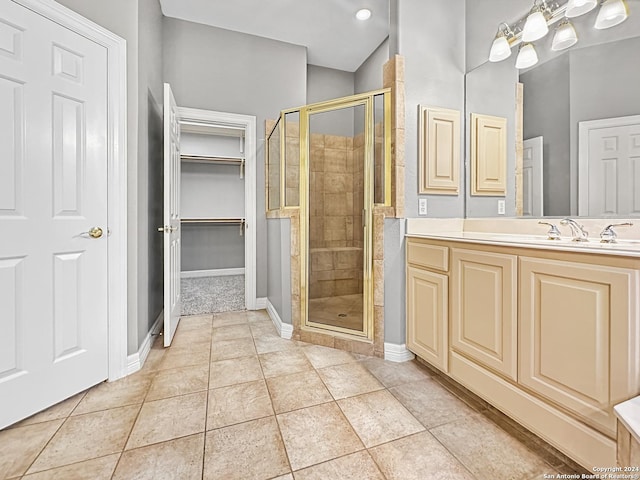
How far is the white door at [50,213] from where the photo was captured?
1402 millimetres

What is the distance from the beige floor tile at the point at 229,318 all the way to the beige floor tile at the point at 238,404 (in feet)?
3.89

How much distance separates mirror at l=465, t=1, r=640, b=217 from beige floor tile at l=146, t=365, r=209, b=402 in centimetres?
239

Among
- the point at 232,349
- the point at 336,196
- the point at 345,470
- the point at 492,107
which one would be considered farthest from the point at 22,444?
the point at 492,107

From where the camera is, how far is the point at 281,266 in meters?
2.66

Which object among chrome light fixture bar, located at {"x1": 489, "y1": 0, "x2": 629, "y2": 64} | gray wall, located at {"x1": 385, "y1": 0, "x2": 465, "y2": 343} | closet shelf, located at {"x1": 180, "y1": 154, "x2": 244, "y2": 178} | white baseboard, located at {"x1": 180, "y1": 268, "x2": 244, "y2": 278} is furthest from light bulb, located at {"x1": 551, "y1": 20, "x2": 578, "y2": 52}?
white baseboard, located at {"x1": 180, "y1": 268, "x2": 244, "y2": 278}

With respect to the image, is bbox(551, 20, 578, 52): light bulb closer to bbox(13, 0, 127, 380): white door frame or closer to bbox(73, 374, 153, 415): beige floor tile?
bbox(13, 0, 127, 380): white door frame

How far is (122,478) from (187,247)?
14.1 ft

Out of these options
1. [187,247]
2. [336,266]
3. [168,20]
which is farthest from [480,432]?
[187,247]

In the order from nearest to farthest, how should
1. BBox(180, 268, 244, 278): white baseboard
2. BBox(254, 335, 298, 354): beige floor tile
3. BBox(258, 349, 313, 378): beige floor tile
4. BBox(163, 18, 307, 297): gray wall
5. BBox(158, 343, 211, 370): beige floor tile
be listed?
BBox(258, 349, 313, 378): beige floor tile < BBox(158, 343, 211, 370): beige floor tile < BBox(254, 335, 298, 354): beige floor tile < BBox(163, 18, 307, 297): gray wall < BBox(180, 268, 244, 278): white baseboard

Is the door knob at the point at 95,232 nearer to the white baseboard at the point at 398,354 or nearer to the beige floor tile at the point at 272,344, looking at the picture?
the beige floor tile at the point at 272,344

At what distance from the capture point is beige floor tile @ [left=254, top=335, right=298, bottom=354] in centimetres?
233

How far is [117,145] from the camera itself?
1835 millimetres

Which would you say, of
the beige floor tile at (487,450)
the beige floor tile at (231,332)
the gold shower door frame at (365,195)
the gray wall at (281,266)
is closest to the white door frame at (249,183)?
the gray wall at (281,266)

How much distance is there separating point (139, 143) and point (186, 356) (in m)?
1.60
